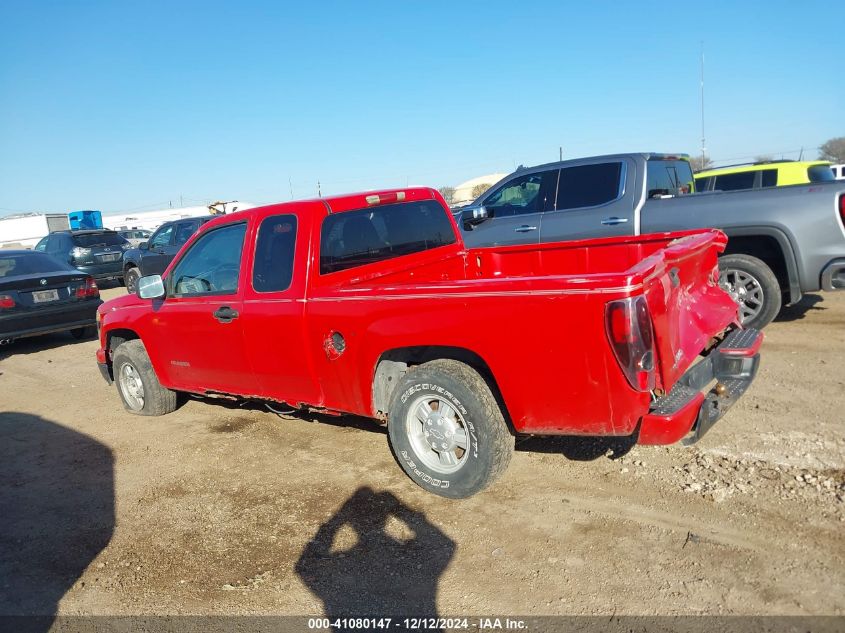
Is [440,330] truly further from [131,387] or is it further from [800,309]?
[800,309]

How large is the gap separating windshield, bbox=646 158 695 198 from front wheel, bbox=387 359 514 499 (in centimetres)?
477

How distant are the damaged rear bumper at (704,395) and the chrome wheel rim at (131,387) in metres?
4.65

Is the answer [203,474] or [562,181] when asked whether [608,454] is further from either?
[562,181]

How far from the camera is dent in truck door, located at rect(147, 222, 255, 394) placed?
15.4 ft

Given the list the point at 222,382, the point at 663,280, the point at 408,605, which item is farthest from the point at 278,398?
the point at 663,280

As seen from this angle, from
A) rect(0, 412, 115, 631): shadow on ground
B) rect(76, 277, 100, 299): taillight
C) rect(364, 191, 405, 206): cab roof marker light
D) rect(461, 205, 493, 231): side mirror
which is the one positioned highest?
rect(364, 191, 405, 206): cab roof marker light

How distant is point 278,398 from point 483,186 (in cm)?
3666

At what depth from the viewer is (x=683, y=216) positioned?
6.86 m

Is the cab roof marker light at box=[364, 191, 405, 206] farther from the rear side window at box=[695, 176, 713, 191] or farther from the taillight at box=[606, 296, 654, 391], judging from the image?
the rear side window at box=[695, 176, 713, 191]

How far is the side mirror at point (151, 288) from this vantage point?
5.09 metres

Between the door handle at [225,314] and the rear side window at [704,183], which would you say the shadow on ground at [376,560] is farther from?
the rear side window at [704,183]

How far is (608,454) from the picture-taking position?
13.9ft

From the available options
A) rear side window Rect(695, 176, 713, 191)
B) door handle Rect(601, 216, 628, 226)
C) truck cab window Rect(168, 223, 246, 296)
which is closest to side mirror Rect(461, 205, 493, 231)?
door handle Rect(601, 216, 628, 226)

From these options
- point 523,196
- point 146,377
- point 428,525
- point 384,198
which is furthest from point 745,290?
point 146,377
